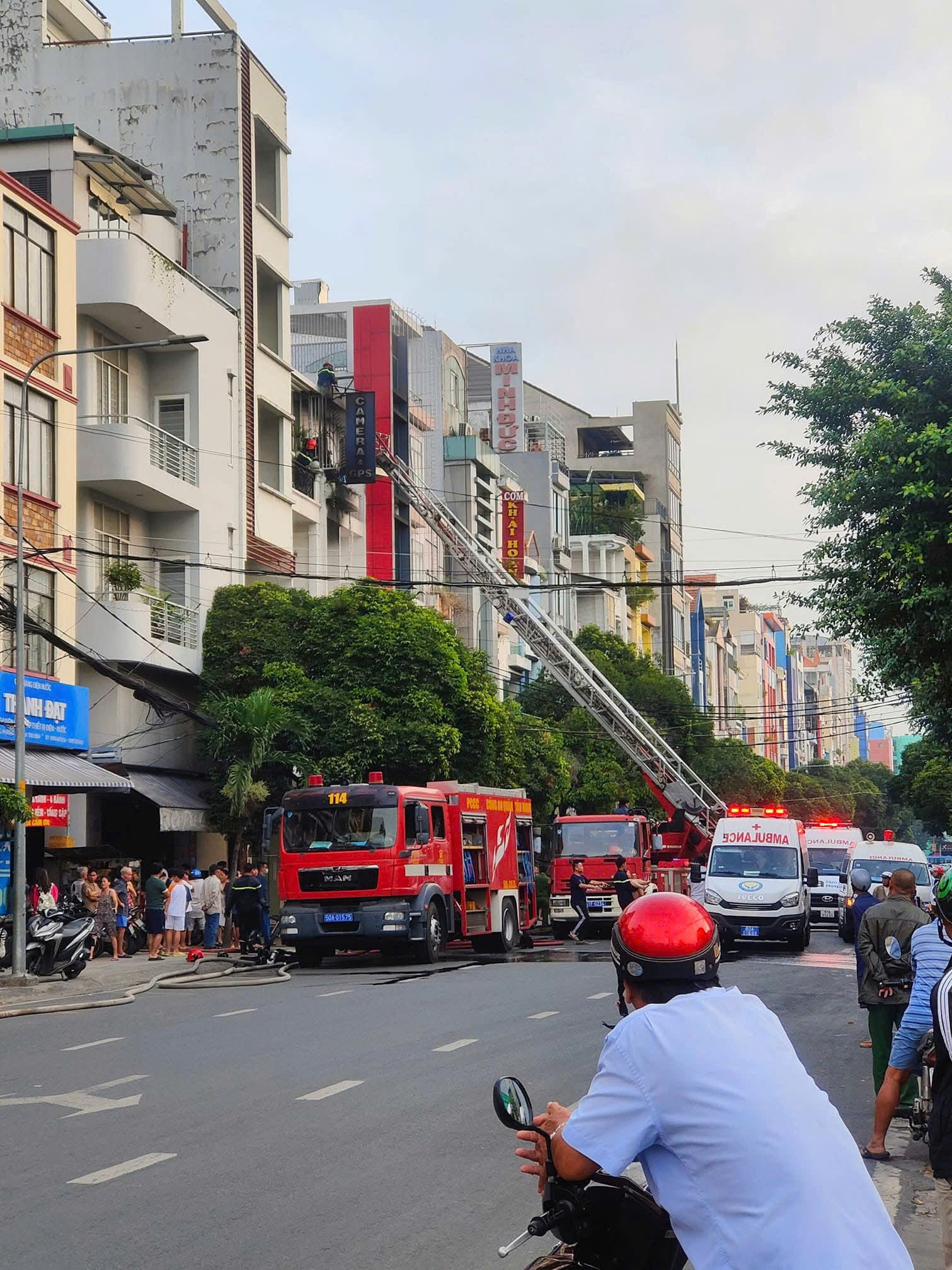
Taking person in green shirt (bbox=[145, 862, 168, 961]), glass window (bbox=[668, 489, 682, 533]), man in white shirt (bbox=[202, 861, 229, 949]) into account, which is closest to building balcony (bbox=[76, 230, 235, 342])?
man in white shirt (bbox=[202, 861, 229, 949])

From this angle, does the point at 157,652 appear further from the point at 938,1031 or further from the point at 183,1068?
the point at 938,1031

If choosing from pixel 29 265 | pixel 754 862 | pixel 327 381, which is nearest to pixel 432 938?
pixel 754 862

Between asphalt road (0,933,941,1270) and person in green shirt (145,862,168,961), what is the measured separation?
7.52 meters

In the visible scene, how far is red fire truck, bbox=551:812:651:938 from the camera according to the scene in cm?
3725

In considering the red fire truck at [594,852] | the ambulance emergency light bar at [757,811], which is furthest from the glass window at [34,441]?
the ambulance emergency light bar at [757,811]

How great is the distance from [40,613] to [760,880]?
561 inches

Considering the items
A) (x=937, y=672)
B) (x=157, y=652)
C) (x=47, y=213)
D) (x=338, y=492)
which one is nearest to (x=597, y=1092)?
(x=937, y=672)

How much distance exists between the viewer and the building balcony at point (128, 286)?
34.9 m

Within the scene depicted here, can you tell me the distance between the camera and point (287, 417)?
4488 cm

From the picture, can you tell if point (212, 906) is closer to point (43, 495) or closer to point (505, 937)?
point (505, 937)

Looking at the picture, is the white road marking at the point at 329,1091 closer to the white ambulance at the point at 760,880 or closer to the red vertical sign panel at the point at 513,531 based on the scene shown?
the white ambulance at the point at 760,880

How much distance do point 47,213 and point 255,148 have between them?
15.8 metres

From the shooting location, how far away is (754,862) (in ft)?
102

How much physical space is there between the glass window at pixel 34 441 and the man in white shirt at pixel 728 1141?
26.9m
